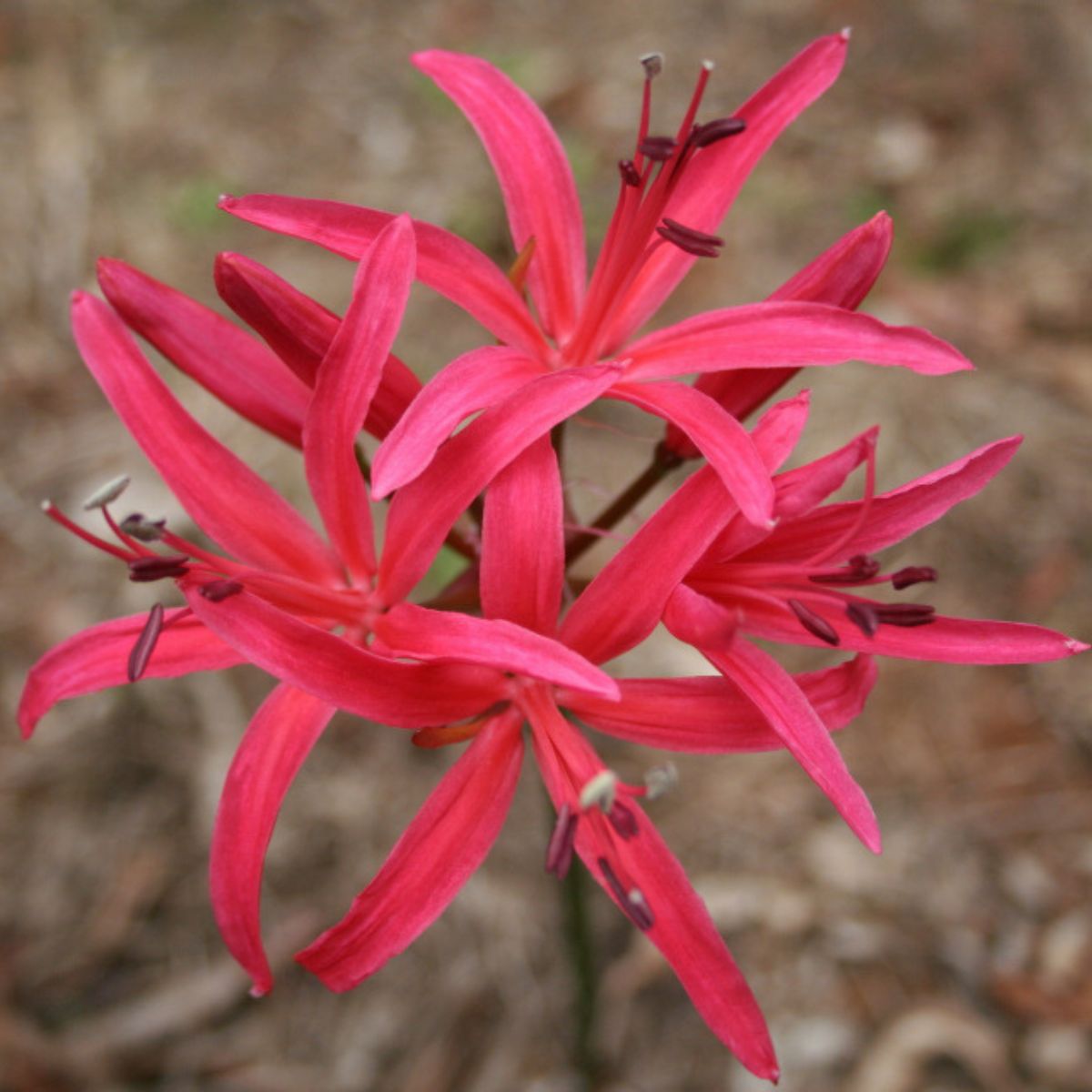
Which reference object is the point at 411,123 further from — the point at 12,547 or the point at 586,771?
the point at 586,771

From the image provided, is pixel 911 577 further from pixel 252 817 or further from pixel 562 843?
pixel 252 817

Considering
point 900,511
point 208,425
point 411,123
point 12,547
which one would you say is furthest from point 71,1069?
point 411,123

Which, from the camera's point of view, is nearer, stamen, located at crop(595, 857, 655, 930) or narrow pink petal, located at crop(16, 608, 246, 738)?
stamen, located at crop(595, 857, 655, 930)

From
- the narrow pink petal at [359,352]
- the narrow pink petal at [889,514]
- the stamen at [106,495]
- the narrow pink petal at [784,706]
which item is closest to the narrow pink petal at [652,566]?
the narrow pink petal at [784,706]

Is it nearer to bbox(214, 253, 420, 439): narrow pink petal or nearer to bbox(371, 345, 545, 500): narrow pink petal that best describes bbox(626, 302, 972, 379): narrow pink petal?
bbox(371, 345, 545, 500): narrow pink petal

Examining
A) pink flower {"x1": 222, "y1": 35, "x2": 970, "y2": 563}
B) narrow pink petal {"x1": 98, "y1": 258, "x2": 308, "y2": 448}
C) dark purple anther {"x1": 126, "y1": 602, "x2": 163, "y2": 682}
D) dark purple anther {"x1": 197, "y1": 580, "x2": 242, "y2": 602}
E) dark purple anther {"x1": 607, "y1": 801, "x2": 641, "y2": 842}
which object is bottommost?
dark purple anther {"x1": 607, "y1": 801, "x2": 641, "y2": 842}

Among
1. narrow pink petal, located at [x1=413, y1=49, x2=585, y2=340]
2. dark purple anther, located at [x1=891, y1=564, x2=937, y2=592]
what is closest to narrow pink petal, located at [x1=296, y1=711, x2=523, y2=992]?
dark purple anther, located at [x1=891, y1=564, x2=937, y2=592]

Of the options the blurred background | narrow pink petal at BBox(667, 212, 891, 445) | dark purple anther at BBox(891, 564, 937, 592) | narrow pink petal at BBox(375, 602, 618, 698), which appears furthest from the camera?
the blurred background
